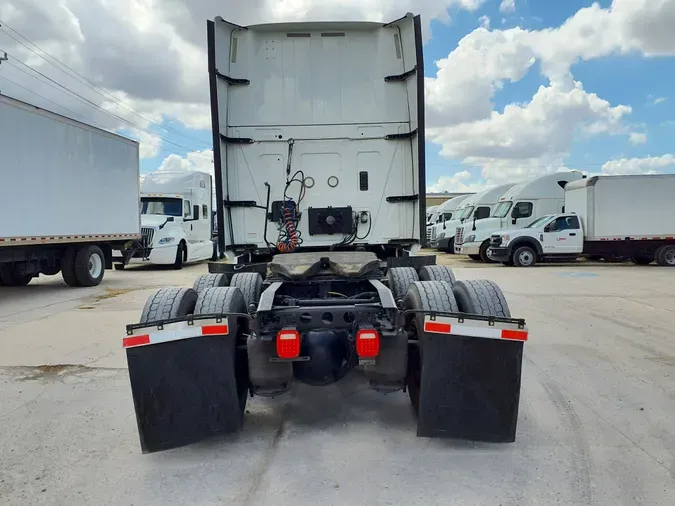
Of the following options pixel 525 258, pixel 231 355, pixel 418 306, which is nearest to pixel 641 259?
pixel 525 258

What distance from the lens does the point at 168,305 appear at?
372cm

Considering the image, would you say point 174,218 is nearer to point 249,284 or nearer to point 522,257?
point 522,257

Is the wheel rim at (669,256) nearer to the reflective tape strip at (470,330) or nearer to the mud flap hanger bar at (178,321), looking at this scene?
the reflective tape strip at (470,330)

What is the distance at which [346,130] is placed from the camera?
5.91 m

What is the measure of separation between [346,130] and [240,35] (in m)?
1.60

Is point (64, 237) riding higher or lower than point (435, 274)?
higher

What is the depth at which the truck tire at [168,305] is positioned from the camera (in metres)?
3.66

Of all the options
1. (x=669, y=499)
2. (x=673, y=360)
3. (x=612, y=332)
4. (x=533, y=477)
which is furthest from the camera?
(x=612, y=332)

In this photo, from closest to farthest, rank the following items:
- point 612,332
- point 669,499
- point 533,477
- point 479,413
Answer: point 669,499, point 533,477, point 479,413, point 612,332

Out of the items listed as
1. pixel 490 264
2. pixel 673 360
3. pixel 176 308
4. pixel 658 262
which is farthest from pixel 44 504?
pixel 658 262

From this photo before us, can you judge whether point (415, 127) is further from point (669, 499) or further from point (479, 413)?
point (669, 499)

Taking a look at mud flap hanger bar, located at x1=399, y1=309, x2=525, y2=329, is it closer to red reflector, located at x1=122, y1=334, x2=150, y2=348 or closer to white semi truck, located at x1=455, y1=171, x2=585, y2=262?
red reflector, located at x1=122, y1=334, x2=150, y2=348

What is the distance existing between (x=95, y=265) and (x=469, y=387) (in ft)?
39.7

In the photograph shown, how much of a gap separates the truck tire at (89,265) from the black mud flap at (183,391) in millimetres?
10408
